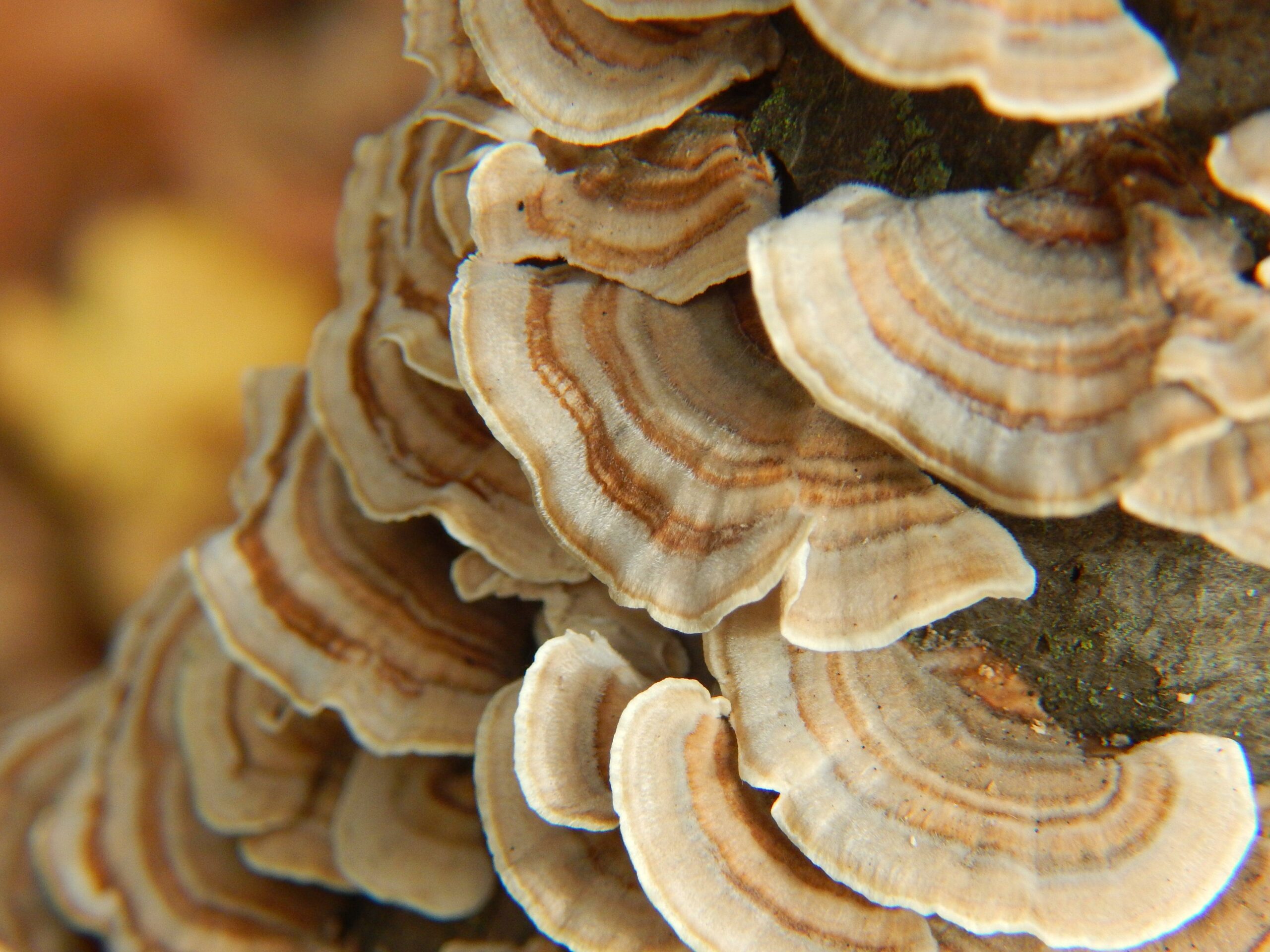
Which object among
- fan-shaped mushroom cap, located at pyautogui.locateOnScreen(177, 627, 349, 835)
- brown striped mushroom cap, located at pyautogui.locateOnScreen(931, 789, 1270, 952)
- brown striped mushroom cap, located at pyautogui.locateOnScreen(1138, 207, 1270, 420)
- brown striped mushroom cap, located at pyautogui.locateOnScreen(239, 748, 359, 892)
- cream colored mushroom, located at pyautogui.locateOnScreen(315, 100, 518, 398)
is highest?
cream colored mushroom, located at pyautogui.locateOnScreen(315, 100, 518, 398)

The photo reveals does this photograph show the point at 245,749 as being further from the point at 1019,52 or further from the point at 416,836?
the point at 1019,52

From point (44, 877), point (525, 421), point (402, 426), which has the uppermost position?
point (525, 421)

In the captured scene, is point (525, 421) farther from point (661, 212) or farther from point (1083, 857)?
point (1083, 857)

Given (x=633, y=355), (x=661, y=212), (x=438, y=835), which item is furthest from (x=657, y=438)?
(x=438, y=835)

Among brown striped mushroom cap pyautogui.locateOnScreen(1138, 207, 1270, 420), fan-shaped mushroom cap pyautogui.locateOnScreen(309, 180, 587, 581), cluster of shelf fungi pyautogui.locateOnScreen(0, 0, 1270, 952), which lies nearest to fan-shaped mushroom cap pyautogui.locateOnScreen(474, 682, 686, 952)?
cluster of shelf fungi pyautogui.locateOnScreen(0, 0, 1270, 952)

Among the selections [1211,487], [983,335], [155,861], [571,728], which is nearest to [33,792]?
[155,861]

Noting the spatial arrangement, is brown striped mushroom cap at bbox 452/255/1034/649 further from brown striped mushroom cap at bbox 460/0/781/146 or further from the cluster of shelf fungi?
brown striped mushroom cap at bbox 460/0/781/146
